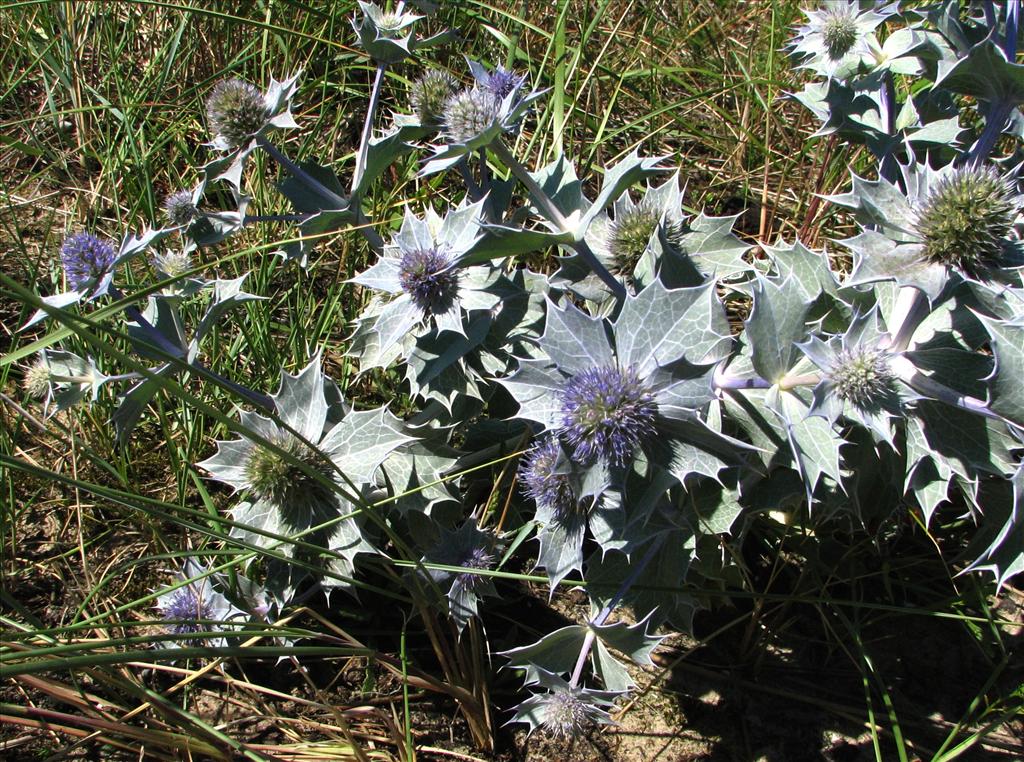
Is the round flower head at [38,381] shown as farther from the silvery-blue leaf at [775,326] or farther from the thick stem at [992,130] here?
the thick stem at [992,130]

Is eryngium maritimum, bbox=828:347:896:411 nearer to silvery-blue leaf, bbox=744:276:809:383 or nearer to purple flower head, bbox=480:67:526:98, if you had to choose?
silvery-blue leaf, bbox=744:276:809:383

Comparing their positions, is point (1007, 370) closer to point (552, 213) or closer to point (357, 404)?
point (552, 213)

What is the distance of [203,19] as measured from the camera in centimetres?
339

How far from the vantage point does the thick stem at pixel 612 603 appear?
1.83m

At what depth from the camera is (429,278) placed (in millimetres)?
1962

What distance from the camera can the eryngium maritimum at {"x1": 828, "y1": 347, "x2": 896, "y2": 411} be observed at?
1663 mm

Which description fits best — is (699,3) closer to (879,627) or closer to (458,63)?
(458,63)

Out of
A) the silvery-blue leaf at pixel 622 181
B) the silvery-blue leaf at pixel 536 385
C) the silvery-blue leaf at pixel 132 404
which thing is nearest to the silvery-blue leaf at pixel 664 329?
the silvery-blue leaf at pixel 536 385

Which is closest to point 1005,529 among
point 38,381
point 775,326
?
point 775,326

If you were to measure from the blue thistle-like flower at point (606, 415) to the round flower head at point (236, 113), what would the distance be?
1.16 meters

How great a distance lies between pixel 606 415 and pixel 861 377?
1.75ft

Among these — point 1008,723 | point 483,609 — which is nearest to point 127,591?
point 483,609

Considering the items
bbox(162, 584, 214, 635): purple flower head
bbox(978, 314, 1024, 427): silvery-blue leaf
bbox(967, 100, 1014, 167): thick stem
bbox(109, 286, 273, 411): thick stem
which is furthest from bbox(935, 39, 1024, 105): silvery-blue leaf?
bbox(162, 584, 214, 635): purple flower head

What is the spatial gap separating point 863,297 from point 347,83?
2.37 meters
